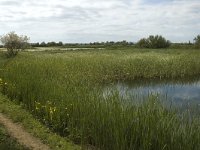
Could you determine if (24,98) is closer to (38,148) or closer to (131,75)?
(38,148)

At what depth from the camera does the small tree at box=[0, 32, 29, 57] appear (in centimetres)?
3515

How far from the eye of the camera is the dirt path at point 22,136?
22.7 ft

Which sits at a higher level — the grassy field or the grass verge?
the grassy field

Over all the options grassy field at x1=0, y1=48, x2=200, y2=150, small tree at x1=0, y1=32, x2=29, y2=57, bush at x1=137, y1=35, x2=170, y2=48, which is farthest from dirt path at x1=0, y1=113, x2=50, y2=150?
bush at x1=137, y1=35, x2=170, y2=48

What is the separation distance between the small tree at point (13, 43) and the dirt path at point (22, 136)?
89.1 ft

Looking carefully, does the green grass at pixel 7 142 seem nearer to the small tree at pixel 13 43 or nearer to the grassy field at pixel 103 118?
Answer: the grassy field at pixel 103 118

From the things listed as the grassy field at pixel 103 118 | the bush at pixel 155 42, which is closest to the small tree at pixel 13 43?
the grassy field at pixel 103 118

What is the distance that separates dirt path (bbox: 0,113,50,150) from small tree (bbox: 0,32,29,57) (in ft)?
89.1

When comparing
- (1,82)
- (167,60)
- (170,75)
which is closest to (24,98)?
(1,82)

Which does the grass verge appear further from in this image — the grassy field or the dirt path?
the grassy field

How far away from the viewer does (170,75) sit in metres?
20.3

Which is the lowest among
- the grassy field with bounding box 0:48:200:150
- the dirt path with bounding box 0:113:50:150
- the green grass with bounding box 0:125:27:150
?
the dirt path with bounding box 0:113:50:150

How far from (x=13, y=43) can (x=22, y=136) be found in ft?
95.4

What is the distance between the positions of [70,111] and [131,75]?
11.7 metres
